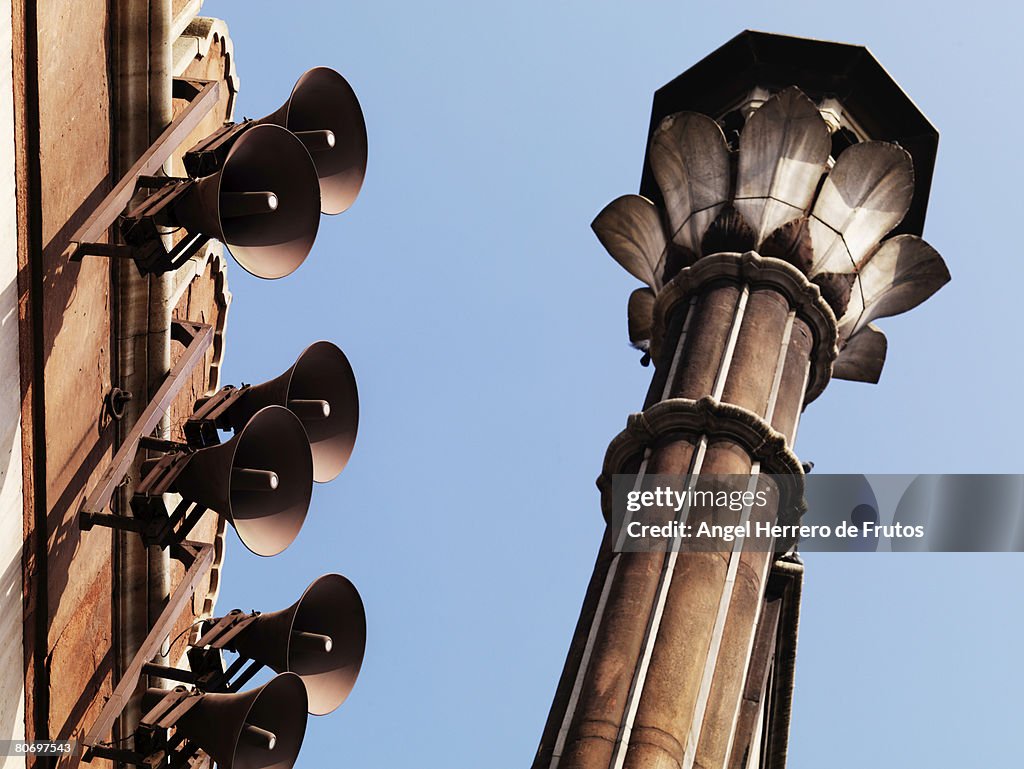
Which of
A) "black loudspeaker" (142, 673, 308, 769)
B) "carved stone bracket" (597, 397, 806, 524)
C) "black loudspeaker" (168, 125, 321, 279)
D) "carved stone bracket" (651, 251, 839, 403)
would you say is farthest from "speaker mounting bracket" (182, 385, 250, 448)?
"carved stone bracket" (651, 251, 839, 403)

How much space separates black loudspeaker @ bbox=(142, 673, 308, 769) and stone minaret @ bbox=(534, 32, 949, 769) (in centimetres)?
238

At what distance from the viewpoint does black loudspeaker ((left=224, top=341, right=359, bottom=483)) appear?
1319 cm

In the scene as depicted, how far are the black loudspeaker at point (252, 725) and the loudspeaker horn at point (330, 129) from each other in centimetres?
389

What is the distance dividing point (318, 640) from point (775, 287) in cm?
681

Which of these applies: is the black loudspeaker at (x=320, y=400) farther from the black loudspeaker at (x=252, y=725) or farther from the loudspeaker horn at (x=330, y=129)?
the black loudspeaker at (x=252, y=725)

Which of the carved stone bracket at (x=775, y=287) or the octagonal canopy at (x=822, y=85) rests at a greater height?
the octagonal canopy at (x=822, y=85)

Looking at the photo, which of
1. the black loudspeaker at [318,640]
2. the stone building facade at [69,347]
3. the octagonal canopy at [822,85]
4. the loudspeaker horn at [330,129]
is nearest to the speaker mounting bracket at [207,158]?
the stone building facade at [69,347]

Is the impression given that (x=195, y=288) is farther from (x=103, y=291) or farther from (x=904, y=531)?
(x=904, y=531)

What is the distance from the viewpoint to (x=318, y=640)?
12703mm

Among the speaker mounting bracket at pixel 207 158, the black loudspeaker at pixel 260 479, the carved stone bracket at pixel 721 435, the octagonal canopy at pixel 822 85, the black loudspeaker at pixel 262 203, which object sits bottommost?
the black loudspeaker at pixel 260 479

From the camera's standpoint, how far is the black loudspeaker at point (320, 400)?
1319 centimetres

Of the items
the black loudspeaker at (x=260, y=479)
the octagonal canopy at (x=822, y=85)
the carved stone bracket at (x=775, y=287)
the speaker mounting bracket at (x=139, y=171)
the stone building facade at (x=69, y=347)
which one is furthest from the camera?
the octagonal canopy at (x=822, y=85)

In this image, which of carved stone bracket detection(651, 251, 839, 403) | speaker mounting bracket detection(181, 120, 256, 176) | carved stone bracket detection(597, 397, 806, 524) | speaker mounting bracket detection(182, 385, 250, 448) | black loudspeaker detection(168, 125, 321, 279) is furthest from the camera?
carved stone bracket detection(651, 251, 839, 403)

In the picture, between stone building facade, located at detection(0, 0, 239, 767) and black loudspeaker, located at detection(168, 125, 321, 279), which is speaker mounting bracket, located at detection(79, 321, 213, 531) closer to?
stone building facade, located at detection(0, 0, 239, 767)
